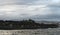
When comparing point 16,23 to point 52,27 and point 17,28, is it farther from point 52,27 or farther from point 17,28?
point 52,27

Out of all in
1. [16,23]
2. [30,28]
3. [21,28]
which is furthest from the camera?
[30,28]

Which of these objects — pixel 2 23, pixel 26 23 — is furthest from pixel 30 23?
pixel 2 23

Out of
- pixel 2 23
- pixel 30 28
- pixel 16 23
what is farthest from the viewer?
pixel 30 28

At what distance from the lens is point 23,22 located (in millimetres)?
43625

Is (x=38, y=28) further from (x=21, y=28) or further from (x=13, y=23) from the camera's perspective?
(x=13, y=23)

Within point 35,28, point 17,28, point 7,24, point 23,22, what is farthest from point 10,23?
point 35,28

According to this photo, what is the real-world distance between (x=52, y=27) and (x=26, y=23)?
7213 millimetres

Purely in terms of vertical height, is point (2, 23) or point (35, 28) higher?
point (2, 23)

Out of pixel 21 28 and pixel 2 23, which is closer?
pixel 2 23

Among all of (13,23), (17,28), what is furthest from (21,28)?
(13,23)

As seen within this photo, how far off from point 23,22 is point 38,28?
7462 mm

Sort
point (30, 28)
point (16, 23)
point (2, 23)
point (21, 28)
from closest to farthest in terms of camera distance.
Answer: point (2, 23)
point (16, 23)
point (21, 28)
point (30, 28)

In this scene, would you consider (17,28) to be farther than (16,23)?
Yes

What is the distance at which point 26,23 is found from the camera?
4459 cm
